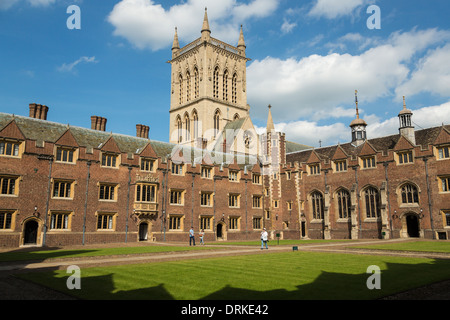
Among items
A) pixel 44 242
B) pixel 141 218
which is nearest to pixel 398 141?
pixel 141 218

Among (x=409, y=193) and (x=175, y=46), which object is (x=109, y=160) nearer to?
(x=409, y=193)

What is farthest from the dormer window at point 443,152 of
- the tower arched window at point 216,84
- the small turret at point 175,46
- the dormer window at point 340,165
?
the small turret at point 175,46

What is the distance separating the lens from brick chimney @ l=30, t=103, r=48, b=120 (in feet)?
126

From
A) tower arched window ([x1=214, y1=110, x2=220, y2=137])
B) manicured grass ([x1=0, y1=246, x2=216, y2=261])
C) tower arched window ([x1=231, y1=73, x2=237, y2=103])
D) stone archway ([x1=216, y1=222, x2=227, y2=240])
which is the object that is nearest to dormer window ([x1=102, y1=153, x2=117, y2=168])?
manicured grass ([x1=0, y1=246, x2=216, y2=261])

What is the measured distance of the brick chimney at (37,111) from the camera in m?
38.3

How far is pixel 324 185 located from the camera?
48.1 meters

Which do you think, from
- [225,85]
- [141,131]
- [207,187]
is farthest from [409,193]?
[225,85]

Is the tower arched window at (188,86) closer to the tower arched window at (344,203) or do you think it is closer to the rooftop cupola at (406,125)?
the tower arched window at (344,203)

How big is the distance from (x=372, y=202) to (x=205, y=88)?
156 ft

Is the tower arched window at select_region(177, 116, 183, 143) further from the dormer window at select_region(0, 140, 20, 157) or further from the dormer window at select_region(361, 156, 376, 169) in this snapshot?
the dormer window at select_region(0, 140, 20, 157)

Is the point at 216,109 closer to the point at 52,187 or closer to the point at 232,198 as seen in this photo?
the point at 232,198

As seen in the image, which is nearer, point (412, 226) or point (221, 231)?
point (412, 226)

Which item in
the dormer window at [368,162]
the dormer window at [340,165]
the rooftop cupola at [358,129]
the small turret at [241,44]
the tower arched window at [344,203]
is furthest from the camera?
the small turret at [241,44]

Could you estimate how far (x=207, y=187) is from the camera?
44.1 m
